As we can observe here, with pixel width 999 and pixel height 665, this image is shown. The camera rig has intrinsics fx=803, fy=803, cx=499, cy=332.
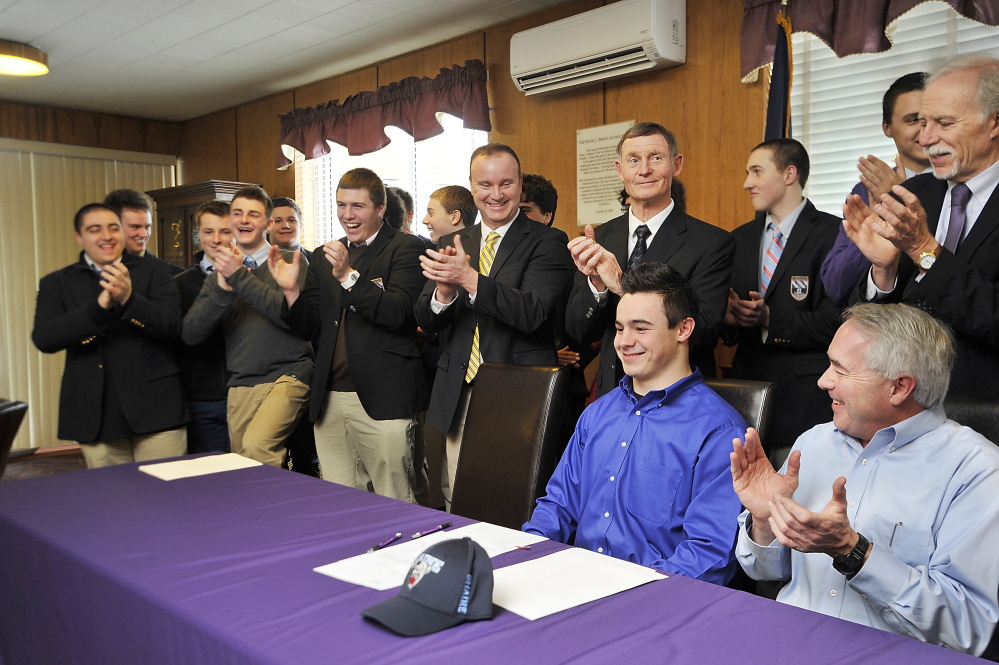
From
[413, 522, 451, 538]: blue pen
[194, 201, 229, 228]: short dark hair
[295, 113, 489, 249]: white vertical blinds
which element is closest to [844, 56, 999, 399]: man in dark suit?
[413, 522, 451, 538]: blue pen

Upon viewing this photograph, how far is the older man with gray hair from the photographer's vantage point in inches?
46.7

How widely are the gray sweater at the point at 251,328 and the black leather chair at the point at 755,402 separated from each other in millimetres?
1982

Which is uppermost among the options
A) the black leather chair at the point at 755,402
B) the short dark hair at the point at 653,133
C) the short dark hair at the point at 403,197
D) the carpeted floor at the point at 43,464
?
the short dark hair at the point at 403,197

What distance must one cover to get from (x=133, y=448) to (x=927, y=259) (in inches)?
114

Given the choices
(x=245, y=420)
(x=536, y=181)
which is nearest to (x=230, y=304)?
(x=245, y=420)

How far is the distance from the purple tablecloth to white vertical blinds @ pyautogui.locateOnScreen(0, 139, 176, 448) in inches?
225

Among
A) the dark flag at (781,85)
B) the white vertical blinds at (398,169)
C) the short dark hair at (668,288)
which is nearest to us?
the short dark hair at (668,288)

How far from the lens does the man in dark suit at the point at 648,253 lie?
2.37 meters

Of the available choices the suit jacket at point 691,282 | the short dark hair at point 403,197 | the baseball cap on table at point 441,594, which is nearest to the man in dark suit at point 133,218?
the short dark hair at point 403,197

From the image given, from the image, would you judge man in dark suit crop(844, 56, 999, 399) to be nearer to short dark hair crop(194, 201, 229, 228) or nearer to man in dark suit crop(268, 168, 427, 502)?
man in dark suit crop(268, 168, 427, 502)

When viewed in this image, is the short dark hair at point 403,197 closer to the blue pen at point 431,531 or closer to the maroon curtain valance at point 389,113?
the maroon curtain valance at point 389,113

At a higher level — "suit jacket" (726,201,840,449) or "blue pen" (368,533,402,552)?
"suit jacket" (726,201,840,449)

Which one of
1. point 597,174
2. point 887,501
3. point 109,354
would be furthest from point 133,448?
point 887,501

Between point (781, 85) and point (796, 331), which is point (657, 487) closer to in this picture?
point (796, 331)
